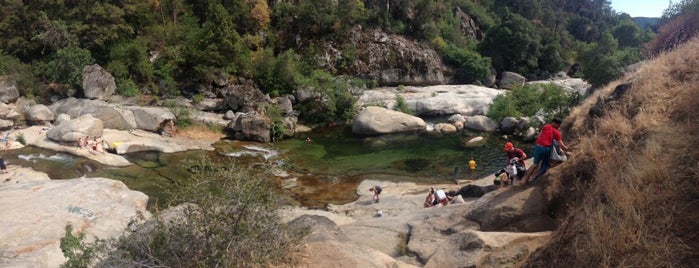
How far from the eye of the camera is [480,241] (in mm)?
7953

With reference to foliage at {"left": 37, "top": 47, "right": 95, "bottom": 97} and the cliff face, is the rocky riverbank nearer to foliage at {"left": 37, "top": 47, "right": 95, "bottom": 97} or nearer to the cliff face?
foliage at {"left": 37, "top": 47, "right": 95, "bottom": 97}

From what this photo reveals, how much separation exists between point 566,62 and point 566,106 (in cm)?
4655

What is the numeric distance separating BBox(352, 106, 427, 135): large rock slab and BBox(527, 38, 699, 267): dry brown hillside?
25.2 m

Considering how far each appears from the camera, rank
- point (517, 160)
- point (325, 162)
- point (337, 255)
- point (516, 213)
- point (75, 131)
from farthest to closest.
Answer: point (325, 162) < point (75, 131) < point (517, 160) < point (516, 213) < point (337, 255)

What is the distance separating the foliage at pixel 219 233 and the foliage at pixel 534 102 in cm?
3074

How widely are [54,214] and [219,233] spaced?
1029 cm

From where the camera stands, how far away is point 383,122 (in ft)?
116

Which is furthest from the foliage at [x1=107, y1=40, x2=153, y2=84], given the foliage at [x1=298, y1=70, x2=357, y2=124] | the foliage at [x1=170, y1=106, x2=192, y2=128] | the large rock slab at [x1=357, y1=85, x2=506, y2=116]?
the large rock slab at [x1=357, y1=85, x2=506, y2=116]

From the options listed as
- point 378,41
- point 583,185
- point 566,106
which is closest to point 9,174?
point 583,185

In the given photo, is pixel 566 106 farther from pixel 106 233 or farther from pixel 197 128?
pixel 106 233

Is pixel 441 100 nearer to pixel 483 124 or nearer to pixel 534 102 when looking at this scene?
pixel 483 124

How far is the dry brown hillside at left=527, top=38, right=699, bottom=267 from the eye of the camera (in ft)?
17.2

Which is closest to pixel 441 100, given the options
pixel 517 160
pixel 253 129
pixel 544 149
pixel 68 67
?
pixel 253 129

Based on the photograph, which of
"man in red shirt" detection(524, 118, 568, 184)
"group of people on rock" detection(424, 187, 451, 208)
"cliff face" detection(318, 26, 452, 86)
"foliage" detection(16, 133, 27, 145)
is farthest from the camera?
"cliff face" detection(318, 26, 452, 86)
